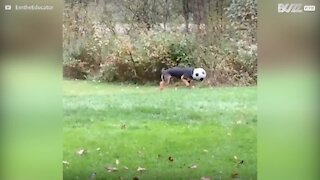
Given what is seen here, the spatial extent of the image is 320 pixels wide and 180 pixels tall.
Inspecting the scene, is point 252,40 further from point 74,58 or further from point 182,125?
point 74,58

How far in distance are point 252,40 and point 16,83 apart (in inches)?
26.0

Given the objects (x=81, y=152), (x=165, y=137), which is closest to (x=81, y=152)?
(x=81, y=152)

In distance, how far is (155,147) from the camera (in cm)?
200

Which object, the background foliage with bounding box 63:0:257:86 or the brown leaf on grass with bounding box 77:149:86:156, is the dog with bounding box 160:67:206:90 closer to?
the background foliage with bounding box 63:0:257:86

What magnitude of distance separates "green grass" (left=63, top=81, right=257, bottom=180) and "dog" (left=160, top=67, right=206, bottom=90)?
0.04 m

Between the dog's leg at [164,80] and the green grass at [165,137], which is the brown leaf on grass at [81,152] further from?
the dog's leg at [164,80]

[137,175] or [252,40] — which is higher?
[252,40]

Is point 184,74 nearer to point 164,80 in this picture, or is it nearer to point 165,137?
point 164,80

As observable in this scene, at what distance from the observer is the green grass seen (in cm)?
200

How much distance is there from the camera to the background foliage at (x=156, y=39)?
1.99 meters

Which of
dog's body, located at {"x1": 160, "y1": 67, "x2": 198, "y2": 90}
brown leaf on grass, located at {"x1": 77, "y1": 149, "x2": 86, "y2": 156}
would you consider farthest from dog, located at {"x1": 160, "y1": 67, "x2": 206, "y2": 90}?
brown leaf on grass, located at {"x1": 77, "y1": 149, "x2": 86, "y2": 156}

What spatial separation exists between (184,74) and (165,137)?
185mm

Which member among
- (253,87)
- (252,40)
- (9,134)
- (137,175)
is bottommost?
(137,175)

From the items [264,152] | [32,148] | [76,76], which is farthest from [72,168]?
[264,152]
